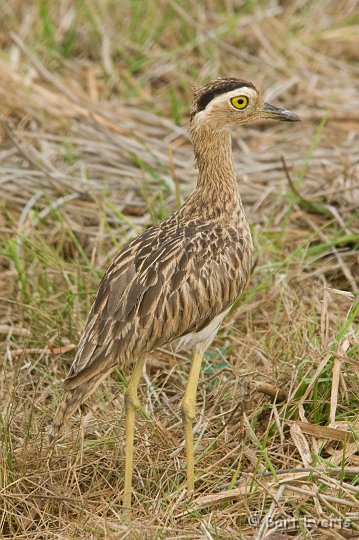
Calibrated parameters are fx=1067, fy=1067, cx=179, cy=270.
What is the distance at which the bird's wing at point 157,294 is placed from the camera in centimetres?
395

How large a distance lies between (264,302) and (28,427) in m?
1.64

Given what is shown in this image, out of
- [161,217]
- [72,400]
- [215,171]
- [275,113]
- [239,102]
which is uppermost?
[239,102]

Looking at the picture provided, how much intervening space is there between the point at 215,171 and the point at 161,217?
123cm

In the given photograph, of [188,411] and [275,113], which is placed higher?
[275,113]

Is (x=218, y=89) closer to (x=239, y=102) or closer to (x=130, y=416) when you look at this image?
(x=239, y=102)

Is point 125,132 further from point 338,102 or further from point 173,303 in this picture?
point 173,303

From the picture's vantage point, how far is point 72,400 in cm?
390

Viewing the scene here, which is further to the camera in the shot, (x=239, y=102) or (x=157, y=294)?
(x=239, y=102)

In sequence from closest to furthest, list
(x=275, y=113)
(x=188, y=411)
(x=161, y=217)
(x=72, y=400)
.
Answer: (x=72, y=400), (x=188, y=411), (x=275, y=113), (x=161, y=217)

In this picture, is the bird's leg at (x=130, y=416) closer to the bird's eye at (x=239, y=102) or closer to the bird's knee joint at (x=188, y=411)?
the bird's knee joint at (x=188, y=411)

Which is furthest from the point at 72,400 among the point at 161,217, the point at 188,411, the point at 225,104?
the point at 161,217

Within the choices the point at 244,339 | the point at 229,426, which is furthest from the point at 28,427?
the point at 244,339

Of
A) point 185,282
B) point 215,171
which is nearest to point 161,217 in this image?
point 215,171

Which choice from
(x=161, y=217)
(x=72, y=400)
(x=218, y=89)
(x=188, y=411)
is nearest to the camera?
(x=72, y=400)
